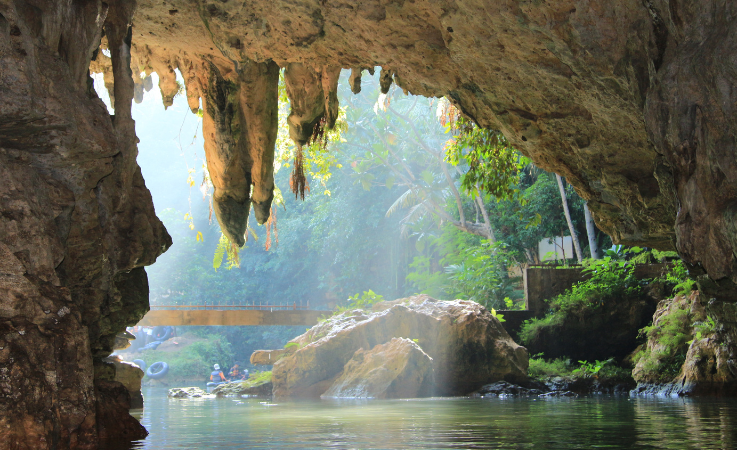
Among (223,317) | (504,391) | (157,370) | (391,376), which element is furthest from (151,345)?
(504,391)

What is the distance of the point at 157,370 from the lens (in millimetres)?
28672

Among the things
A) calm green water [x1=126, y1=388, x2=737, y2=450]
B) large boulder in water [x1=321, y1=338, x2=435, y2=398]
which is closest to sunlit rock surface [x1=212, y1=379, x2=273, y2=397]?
large boulder in water [x1=321, y1=338, x2=435, y2=398]

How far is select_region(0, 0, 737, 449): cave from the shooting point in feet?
13.1

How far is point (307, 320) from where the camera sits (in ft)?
54.3

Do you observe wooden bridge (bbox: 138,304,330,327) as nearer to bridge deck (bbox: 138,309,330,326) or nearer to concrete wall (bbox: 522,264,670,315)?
bridge deck (bbox: 138,309,330,326)

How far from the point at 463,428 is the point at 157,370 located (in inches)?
1024

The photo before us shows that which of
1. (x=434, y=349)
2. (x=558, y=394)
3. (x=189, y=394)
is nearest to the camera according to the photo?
(x=558, y=394)

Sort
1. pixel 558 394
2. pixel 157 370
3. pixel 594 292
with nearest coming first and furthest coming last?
1. pixel 558 394
2. pixel 594 292
3. pixel 157 370

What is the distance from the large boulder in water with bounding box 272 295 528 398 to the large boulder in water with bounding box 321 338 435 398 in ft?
1.77

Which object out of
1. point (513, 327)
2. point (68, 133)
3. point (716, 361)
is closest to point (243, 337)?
point (513, 327)

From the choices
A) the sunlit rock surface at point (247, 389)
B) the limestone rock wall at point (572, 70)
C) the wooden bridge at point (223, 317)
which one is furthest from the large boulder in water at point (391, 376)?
the wooden bridge at point (223, 317)

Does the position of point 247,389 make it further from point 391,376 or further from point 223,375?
point 223,375

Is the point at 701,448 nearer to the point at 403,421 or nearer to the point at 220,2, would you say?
the point at 403,421

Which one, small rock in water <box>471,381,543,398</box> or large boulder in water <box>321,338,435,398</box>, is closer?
large boulder in water <box>321,338,435,398</box>
